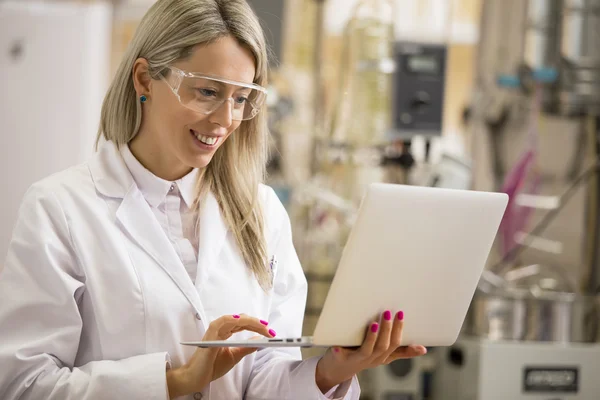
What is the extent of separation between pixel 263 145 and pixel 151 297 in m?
0.41

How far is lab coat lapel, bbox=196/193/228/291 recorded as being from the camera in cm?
137

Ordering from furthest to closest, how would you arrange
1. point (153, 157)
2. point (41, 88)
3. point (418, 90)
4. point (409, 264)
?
point (41, 88) → point (418, 90) → point (153, 157) → point (409, 264)

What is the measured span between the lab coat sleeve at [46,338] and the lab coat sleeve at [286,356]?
228 mm

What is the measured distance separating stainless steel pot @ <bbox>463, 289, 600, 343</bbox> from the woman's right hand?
1.43m

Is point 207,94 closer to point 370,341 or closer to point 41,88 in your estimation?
point 370,341

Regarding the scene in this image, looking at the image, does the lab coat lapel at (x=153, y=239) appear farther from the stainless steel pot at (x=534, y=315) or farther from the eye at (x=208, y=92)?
the stainless steel pot at (x=534, y=315)

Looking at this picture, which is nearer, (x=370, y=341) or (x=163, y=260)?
(x=370, y=341)

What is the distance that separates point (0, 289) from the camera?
49.2 inches

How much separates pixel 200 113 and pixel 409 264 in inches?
17.2

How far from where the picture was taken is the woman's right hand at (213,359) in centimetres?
124

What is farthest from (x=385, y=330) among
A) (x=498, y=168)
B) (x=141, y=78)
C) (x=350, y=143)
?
(x=498, y=168)

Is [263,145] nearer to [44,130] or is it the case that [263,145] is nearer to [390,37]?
[390,37]

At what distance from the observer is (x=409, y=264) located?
1201mm

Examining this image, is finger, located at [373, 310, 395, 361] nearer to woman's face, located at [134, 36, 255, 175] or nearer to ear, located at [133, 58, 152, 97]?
woman's face, located at [134, 36, 255, 175]
